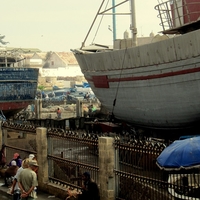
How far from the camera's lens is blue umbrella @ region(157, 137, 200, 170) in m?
6.13

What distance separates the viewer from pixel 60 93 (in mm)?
52000

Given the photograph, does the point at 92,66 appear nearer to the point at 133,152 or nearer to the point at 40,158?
the point at 40,158

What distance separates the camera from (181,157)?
618 centimetres

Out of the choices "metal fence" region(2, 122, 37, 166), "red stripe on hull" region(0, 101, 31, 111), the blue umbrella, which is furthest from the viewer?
"red stripe on hull" region(0, 101, 31, 111)

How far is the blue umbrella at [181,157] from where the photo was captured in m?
6.13

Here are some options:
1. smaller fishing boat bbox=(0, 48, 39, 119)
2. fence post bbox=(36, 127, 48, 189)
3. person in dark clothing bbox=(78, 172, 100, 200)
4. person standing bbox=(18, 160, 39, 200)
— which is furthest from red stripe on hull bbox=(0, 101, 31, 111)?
person in dark clothing bbox=(78, 172, 100, 200)

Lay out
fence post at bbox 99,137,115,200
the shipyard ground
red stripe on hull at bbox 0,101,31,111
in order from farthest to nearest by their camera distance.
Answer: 1. red stripe on hull at bbox 0,101,31,111
2. the shipyard ground
3. fence post at bbox 99,137,115,200

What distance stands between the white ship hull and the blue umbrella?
19.1ft

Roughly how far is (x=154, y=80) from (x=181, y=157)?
7191 mm

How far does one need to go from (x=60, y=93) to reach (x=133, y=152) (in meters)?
45.1

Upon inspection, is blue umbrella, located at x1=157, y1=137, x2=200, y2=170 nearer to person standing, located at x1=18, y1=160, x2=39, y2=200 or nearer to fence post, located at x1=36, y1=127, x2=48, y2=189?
person standing, located at x1=18, y1=160, x2=39, y2=200

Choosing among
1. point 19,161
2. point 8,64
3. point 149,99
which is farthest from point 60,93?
point 19,161

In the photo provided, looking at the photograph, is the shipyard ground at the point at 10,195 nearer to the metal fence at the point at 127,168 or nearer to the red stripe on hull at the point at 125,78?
the metal fence at the point at 127,168

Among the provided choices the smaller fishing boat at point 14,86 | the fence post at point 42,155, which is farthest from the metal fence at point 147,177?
the smaller fishing boat at point 14,86
